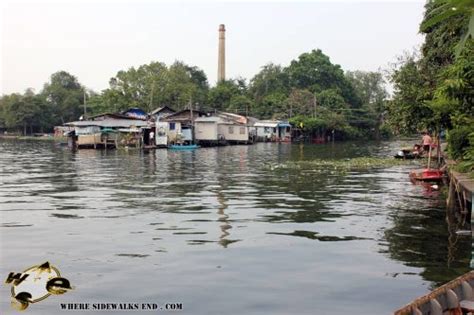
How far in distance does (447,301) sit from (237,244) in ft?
21.3

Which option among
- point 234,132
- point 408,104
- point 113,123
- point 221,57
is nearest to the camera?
point 408,104

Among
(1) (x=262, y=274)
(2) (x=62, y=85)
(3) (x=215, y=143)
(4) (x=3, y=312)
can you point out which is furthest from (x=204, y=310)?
(2) (x=62, y=85)

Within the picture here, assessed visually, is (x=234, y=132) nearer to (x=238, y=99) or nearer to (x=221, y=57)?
(x=238, y=99)

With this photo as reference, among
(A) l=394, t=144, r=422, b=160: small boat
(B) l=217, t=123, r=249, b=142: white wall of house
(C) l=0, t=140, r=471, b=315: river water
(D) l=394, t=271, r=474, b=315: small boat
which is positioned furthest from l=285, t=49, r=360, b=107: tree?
(D) l=394, t=271, r=474, b=315: small boat

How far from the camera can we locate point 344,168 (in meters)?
32.6

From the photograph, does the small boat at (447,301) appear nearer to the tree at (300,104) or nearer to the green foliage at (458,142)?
the green foliage at (458,142)

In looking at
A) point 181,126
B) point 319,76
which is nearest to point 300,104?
point 319,76

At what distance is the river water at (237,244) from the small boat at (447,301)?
139cm

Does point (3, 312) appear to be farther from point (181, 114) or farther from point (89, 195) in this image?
point (181, 114)

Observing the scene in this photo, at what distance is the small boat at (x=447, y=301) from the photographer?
6598 millimetres

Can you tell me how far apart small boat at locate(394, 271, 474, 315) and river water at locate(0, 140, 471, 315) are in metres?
1.39

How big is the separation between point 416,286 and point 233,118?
6314cm

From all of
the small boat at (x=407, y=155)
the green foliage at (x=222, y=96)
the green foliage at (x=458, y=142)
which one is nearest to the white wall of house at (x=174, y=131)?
the green foliage at (x=222, y=96)

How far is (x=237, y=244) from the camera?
13.0 m
